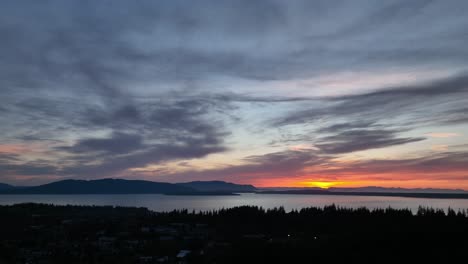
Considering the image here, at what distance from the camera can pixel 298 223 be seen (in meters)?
95.4

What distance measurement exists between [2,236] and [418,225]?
73.2 meters

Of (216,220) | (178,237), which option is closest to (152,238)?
(178,237)

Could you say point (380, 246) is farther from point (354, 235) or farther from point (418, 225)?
point (418, 225)

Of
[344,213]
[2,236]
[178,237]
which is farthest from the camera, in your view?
[344,213]

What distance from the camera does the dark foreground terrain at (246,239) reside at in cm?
5325

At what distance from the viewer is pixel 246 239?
71.8 m

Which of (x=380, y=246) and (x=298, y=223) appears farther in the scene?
(x=298, y=223)

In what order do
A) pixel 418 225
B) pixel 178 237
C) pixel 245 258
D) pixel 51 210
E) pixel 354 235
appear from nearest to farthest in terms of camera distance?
1. pixel 245 258
2. pixel 354 235
3. pixel 418 225
4. pixel 178 237
5. pixel 51 210

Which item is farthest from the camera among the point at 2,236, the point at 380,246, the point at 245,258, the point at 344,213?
the point at 344,213

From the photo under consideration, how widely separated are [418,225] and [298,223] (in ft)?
103

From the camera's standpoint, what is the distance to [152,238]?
78625 millimetres

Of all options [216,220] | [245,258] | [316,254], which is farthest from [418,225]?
[216,220]

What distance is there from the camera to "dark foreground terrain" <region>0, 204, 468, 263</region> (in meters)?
53.2

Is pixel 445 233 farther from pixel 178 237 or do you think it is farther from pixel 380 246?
pixel 178 237
